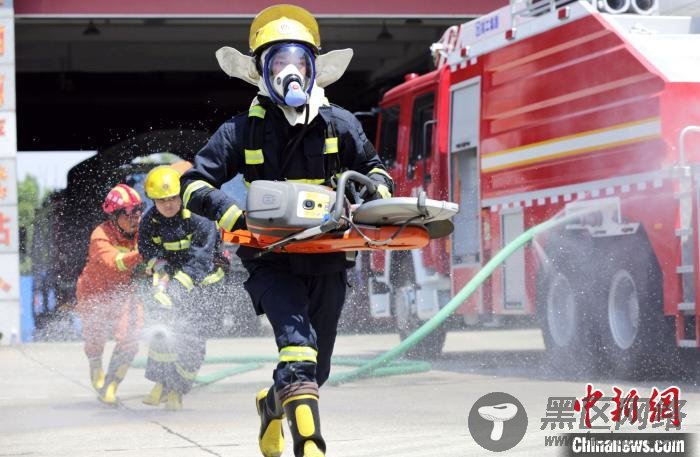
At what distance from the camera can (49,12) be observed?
57.3 feet

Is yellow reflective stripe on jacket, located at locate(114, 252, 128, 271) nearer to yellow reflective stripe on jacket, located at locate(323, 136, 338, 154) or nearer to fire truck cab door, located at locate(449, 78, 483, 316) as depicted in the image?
yellow reflective stripe on jacket, located at locate(323, 136, 338, 154)

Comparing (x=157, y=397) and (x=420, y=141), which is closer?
(x=157, y=397)

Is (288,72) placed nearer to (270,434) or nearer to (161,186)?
→ (270,434)

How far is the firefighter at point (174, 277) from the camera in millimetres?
8875

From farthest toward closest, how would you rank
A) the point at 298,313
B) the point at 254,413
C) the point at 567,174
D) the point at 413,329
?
the point at 413,329 → the point at 567,174 → the point at 254,413 → the point at 298,313

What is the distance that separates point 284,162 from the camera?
5.65 metres

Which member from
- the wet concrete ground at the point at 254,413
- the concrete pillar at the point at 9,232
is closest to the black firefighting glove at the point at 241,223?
the wet concrete ground at the point at 254,413

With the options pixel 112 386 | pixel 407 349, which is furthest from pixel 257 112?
pixel 407 349

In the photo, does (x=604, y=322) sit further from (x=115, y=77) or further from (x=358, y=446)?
(x=115, y=77)

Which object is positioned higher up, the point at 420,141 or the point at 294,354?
the point at 420,141

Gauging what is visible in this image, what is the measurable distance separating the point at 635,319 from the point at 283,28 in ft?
17.2

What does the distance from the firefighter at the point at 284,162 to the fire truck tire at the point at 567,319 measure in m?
5.30

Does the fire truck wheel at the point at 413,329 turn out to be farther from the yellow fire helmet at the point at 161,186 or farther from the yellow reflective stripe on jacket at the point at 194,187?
the yellow reflective stripe on jacket at the point at 194,187

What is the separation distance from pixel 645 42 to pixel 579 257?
170cm
